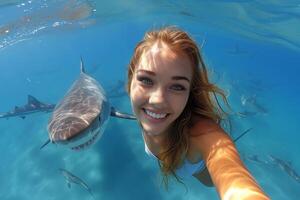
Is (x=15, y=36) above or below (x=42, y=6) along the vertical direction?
below

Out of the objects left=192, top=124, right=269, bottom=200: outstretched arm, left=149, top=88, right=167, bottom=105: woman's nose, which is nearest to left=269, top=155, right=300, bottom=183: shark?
left=192, top=124, right=269, bottom=200: outstretched arm

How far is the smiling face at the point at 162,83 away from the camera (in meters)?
2.93

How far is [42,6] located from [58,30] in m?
1.26

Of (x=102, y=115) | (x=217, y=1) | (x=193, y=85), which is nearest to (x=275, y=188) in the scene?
(x=102, y=115)

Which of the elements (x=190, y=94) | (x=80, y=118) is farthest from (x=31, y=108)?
(x=190, y=94)

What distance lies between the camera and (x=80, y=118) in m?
5.46

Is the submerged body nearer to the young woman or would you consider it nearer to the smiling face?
the young woman

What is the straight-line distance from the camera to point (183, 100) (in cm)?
A: 304

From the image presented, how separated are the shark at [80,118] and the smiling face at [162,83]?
2.15 metres

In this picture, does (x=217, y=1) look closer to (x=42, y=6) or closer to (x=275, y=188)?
(x=42, y=6)

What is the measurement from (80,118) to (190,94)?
2567 millimetres

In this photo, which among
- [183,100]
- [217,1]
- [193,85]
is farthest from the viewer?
[217,1]

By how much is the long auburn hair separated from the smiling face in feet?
0.27

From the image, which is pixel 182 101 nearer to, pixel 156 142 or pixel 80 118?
pixel 156 142
